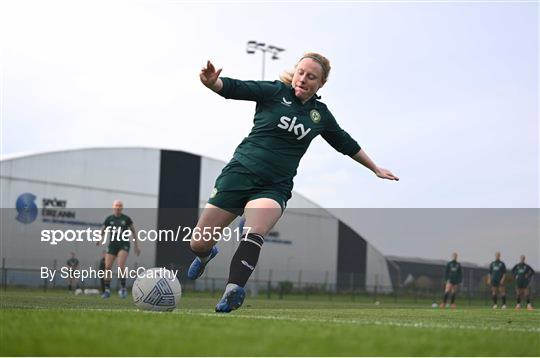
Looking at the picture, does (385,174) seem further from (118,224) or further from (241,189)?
(118,224)

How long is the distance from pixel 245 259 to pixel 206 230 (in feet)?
2.99

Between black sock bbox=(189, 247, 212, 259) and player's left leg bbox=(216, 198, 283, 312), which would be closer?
player's left leg bbox=(216, 198, 283, 312)

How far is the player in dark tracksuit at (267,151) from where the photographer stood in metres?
7.11

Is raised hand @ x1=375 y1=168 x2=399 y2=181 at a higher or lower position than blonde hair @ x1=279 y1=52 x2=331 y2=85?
lower

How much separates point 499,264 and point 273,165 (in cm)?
2284

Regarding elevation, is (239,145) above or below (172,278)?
above

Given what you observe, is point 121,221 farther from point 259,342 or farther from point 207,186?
point 207,186

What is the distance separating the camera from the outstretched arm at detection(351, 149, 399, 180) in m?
8.31

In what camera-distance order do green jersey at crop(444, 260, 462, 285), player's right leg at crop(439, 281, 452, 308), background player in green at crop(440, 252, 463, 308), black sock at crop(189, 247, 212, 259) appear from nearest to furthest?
black sock at crop(189, 247, 212, 259)
player's right leg at crop(439, 281, 452, 308)
background player in green at crop(440, 252, 463, 308)
green jersey at crop(444, 260, 462, 285)

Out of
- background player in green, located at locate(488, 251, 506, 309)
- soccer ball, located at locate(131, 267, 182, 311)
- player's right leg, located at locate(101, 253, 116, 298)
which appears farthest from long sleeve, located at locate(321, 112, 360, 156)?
background player in green, located at locate(488, 251, 506, 309)

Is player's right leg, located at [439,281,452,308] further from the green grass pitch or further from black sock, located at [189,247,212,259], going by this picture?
the green grass pitch

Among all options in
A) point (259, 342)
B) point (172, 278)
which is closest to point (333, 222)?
point (172, 278)

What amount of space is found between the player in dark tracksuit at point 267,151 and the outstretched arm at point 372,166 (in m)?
0.84

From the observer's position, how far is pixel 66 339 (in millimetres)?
4270
